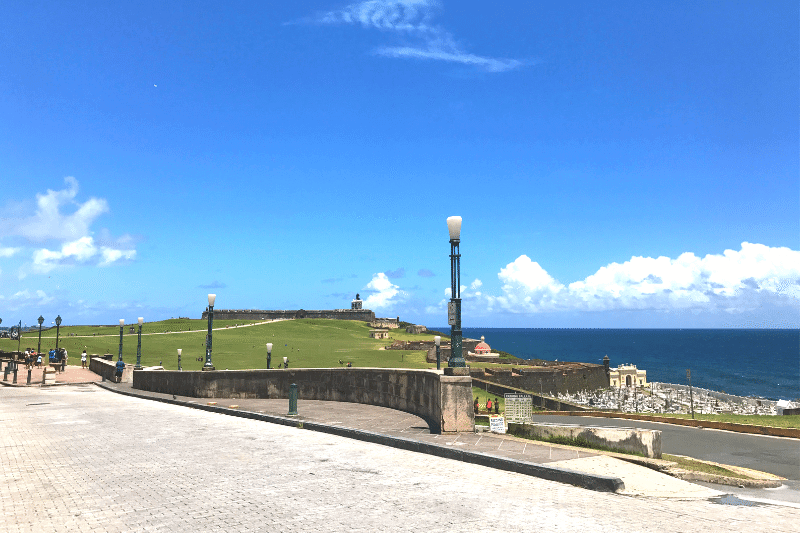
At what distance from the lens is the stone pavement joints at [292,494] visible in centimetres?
693

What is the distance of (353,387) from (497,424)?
766 centimetres

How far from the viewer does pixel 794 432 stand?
18.2 meters

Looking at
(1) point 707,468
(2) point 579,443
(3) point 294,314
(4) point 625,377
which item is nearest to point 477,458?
(2) point 579,443

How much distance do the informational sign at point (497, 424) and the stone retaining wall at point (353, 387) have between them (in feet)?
1.72

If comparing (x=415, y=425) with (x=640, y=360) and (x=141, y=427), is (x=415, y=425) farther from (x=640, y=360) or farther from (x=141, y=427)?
(x=640, y=360)

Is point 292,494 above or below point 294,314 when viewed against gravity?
below

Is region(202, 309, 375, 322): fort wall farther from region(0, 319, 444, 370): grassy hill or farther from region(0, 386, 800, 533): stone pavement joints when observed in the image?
region(0, 386, 800, 533): stone pavement joints

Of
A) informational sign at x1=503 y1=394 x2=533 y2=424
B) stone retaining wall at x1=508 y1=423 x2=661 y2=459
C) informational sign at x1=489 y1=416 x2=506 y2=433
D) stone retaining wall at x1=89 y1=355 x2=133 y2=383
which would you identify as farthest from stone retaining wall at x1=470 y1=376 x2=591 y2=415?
stone retaining wall at x1=508 y1=423 x2=661 y2=459

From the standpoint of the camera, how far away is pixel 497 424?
43.4ft

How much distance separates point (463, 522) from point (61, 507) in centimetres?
517

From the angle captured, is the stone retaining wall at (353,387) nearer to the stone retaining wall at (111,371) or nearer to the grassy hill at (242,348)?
the stone retaining wall at (111,371)

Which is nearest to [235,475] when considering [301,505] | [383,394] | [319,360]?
[301,505]

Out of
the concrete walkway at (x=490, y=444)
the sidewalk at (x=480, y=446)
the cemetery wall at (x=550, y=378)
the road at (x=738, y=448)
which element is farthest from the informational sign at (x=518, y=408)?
the cemetery wall at (x=550, y=378)

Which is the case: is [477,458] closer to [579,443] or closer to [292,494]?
[579,443]
